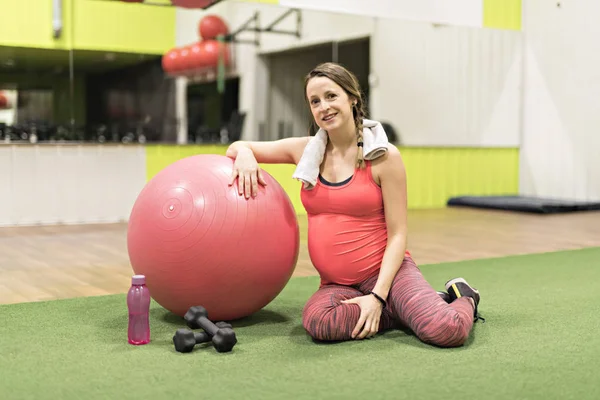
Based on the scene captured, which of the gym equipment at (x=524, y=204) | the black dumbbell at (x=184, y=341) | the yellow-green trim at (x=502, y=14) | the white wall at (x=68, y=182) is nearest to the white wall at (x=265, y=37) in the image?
the yellow-green trim at (x=502, y=14)

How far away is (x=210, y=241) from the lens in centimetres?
232

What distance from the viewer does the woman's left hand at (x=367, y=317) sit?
2.26 metres

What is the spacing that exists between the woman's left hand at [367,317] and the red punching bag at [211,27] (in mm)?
5586

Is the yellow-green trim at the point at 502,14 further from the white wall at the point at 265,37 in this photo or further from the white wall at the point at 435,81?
the white wall at the point at 265,37

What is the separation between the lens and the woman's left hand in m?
2.26

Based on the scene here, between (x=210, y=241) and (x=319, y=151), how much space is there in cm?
48

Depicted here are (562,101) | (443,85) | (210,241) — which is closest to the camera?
(210,241)

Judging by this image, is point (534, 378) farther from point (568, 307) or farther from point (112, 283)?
point (112, 283)

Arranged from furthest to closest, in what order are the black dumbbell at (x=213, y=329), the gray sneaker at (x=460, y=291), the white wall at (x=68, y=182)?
1. the white wall at (x=68, y=182)
2. the gray sneaker at (x=460, y=291)
3. the black dumbbell at (x=213, y=329)

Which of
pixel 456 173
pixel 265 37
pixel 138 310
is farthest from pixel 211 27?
pixel 138 310

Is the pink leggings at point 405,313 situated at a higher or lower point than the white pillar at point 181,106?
lower

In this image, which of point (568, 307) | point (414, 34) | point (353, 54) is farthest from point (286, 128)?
point (568, 307)

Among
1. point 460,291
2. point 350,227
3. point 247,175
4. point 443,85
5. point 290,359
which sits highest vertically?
point 443,85

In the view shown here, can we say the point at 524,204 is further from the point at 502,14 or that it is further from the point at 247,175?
the point at 247,175
